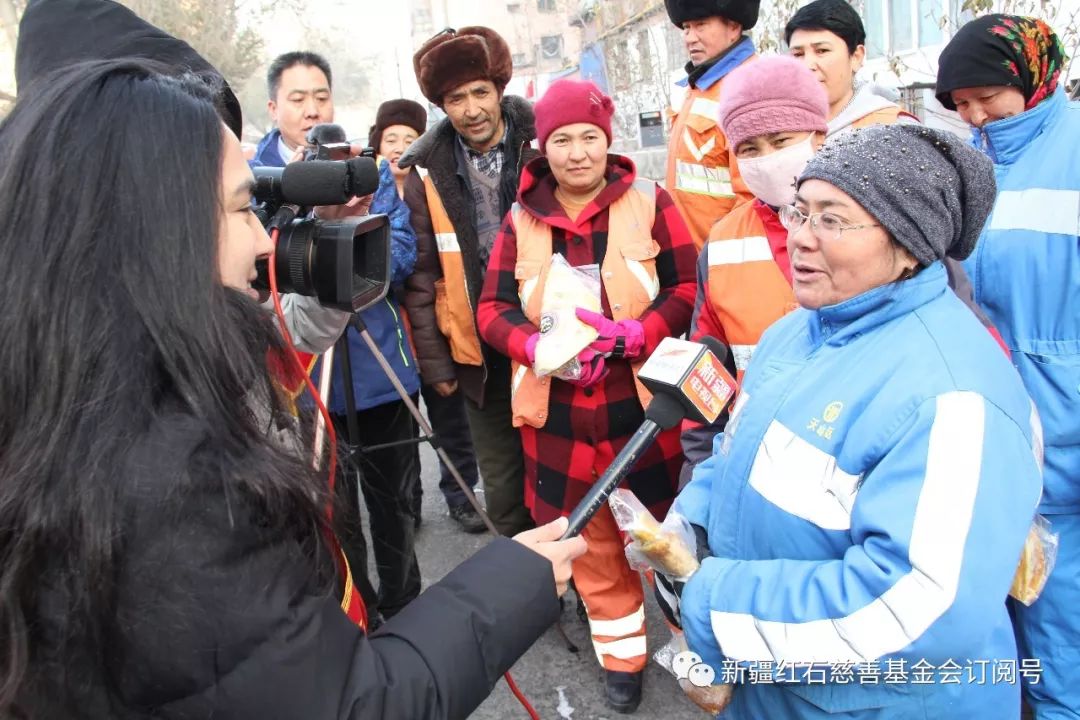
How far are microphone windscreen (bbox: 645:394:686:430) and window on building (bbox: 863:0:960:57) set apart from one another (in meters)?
9.85

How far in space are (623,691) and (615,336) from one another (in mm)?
1133

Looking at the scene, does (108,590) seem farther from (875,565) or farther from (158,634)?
(875,565)

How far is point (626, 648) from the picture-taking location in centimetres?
257

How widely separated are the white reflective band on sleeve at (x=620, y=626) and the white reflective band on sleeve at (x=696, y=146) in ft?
5.47

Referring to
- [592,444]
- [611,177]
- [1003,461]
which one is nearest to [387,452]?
[592,444]

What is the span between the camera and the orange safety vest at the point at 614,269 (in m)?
2.49

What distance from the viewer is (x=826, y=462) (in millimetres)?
1306

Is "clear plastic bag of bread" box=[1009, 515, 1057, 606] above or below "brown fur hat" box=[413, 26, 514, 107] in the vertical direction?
below

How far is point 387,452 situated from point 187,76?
2039 millimetres

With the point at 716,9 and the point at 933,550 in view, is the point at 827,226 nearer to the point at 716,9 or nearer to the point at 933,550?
the point at 933,550

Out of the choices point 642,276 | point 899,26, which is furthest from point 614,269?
point 899,26

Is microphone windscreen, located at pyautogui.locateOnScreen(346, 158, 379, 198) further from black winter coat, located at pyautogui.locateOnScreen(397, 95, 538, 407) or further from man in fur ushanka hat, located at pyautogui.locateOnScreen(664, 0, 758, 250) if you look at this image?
man in fur ushanka hat, located at pyautogui.locateOnScreen(664, 0, 758, 250)

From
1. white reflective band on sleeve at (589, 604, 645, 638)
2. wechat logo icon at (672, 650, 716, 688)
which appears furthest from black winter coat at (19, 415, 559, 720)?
white reflective band on sleeve at (589, 604, 645, 638)

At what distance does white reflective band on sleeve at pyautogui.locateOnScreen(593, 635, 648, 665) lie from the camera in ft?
8.42
